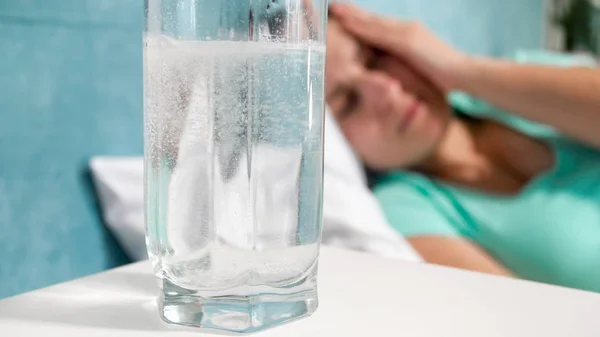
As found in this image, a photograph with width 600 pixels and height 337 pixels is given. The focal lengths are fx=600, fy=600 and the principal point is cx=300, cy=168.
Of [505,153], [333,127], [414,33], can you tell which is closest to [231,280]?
[333,127]

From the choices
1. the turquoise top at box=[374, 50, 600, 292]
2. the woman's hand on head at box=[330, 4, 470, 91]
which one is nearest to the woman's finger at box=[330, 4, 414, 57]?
the woman's hand on head at box=[330, 4, 470, 91]

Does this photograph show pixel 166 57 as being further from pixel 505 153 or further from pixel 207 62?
pixel 505 153

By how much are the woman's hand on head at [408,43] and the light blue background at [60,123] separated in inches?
18.1

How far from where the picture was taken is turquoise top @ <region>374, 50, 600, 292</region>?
2.81 ft

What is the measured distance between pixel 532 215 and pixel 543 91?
0.67 ft

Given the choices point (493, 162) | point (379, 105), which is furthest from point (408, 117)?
point (493, 162)

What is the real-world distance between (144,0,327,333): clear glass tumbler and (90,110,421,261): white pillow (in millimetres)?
228

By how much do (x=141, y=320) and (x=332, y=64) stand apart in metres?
0.62

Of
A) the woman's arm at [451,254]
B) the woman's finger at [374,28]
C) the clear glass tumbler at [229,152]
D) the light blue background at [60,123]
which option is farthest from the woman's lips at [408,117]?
the clear glass tumbler at [229,152]

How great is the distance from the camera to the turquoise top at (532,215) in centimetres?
85

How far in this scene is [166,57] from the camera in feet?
1.27

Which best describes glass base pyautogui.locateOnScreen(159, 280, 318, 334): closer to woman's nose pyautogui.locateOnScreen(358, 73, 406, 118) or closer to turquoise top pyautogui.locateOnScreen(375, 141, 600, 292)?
turquoise top pyautogui.locateOnScreen(375, 141, 600, 292)

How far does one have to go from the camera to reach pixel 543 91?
973mm

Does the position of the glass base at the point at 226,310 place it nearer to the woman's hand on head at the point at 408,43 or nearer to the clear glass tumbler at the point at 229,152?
the clear glass tumbler at the point at 229,152
